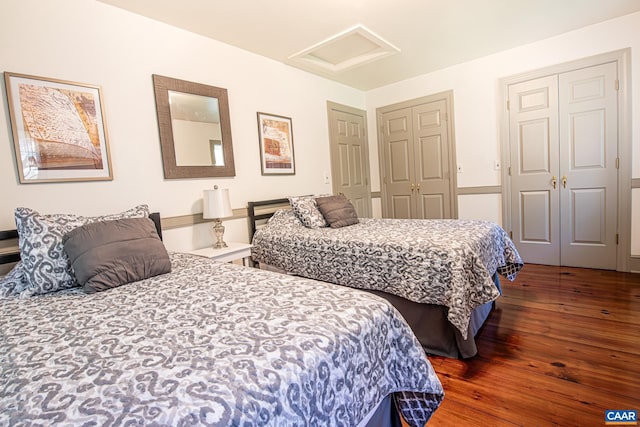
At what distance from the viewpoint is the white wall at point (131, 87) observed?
1.79 meters

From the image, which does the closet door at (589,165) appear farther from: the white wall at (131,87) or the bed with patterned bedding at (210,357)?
the bed with patterned bedding at (210,357)

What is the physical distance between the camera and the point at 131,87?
2.23 metres

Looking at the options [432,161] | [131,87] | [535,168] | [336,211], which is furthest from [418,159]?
[131,87]

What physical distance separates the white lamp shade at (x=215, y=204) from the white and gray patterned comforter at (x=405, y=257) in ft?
1.62

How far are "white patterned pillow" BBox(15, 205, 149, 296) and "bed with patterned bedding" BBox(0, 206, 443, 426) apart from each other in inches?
2.5

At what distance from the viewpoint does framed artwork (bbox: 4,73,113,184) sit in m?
1.77

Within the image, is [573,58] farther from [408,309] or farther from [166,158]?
[166,158]

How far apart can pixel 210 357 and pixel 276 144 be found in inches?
109

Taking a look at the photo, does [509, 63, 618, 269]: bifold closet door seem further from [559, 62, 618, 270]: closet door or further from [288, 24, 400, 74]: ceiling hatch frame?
[288, 24, 400, 74]: ceiling hatch frame

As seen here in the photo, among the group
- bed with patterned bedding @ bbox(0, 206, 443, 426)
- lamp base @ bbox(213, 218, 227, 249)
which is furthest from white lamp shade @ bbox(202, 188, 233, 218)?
bed with patterned bedding @ bbox(0, 206, 443, 426)

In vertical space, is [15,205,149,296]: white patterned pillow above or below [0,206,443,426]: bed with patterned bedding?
above

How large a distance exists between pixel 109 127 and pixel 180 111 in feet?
1.81

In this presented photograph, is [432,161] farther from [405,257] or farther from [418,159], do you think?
[405,257]

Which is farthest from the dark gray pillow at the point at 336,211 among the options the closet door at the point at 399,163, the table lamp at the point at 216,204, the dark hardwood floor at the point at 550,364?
the closet door at the point at 399,163
